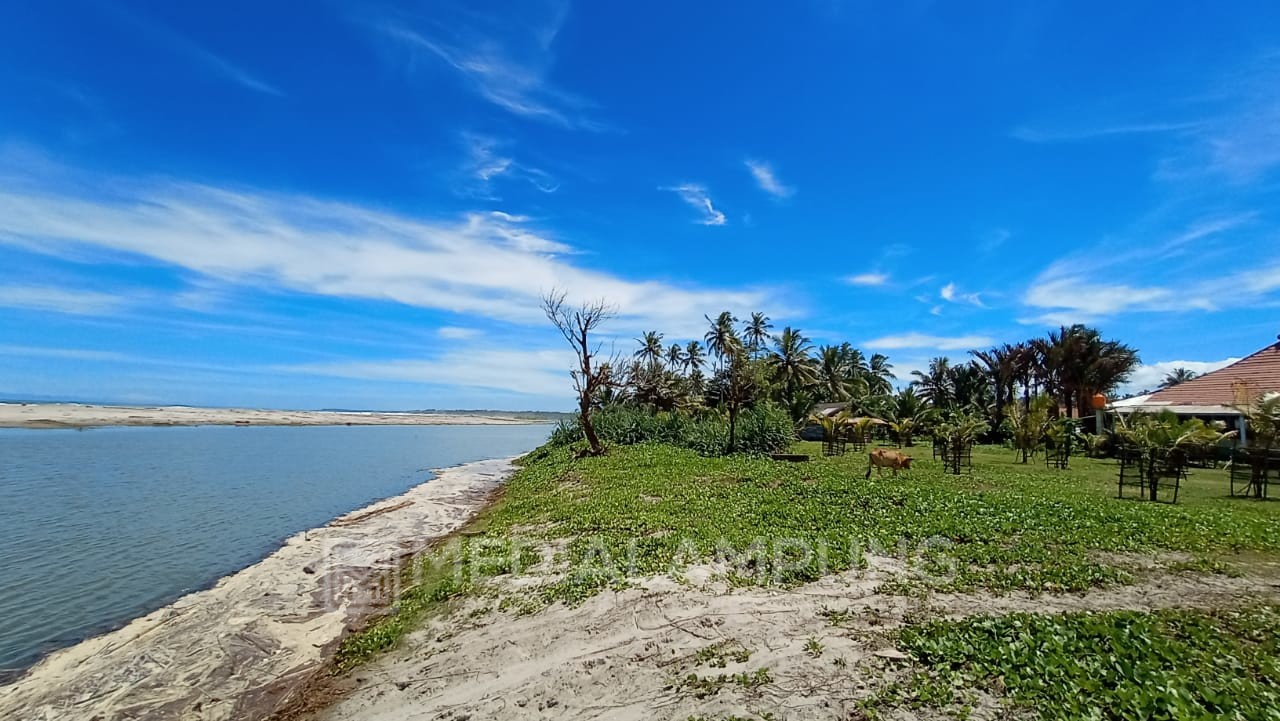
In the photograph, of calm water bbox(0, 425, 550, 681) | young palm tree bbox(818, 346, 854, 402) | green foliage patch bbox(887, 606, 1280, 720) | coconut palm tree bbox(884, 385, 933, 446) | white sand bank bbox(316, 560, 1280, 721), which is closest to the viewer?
green foliage patch bbox(887, 606, 1280, 720)

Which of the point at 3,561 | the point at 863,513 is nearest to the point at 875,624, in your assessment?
the point at 863,513

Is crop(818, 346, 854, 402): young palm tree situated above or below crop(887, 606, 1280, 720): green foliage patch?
above

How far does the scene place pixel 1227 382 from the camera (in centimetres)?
2728

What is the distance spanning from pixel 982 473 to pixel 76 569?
2296 centimetres

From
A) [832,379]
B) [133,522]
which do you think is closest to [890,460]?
[133,522]

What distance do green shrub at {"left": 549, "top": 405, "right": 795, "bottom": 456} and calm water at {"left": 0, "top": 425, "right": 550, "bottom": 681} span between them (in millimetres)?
9959

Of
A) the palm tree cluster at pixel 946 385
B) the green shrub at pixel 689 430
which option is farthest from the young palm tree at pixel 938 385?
the green shrub at pixel 689 430

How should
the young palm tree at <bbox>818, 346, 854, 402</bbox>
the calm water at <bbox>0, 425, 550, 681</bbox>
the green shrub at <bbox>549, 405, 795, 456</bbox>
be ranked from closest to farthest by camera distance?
the calm water at <bbox>0, 425, 550, 681</bbox> → the green shrub at <bbox>549, 405, 795, 456</bbox> → the young palm tree at <bbox>818, 346, 854, 402</bbox>

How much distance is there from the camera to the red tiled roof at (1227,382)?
25.4m

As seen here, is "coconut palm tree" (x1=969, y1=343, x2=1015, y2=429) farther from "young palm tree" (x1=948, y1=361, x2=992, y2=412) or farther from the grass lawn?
the grass lawn

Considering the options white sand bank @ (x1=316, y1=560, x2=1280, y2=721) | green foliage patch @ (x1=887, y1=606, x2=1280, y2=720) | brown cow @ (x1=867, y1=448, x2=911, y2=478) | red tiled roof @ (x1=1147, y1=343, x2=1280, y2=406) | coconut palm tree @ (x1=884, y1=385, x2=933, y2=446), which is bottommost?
white sand bank @ (x1=316, y1=560, x2=1280, y2=721)

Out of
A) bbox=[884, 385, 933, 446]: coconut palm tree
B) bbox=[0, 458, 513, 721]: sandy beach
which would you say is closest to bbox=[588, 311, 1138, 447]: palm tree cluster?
bbox=[884, 385, 933, 446]: coconut palm tree

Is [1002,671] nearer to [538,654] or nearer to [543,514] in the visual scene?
[538,654]

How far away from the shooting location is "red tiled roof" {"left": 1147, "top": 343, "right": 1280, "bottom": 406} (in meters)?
25.4
